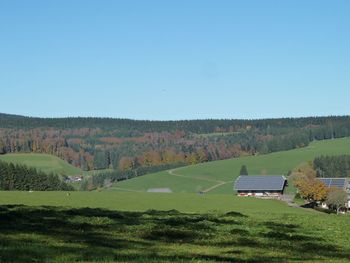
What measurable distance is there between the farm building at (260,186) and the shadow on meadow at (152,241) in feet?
329

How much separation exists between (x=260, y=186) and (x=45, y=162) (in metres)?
79.1

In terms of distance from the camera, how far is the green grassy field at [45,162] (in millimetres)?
170750

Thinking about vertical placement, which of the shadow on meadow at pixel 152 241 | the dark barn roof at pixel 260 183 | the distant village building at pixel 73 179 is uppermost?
the shadow on meadow at pixel 152 241

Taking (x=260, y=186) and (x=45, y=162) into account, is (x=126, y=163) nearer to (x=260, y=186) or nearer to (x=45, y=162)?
(x=45, y=162)

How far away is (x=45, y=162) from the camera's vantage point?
593 ft

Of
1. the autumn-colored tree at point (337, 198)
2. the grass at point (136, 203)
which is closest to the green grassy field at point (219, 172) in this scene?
the autumn-colored tree at point (337, 198)

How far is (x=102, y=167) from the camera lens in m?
195

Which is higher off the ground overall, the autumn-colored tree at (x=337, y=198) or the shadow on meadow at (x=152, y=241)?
the shadow on meadow at (x=152, y=241)

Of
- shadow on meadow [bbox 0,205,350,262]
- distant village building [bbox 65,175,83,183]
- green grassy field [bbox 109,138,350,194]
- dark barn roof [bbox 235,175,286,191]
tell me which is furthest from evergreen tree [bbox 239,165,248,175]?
shadow on meadow [bbox 0,205,350,262]

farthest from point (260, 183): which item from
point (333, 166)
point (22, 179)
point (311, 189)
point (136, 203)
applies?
point (136, 203)

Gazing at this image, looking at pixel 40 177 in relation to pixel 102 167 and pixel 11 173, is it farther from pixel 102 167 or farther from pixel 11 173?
pixel 102 167

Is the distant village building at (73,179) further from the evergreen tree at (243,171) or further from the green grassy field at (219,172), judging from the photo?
the evergreen tree at (243,171)

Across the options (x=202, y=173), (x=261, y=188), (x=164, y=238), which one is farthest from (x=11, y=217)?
(x=202, y=173)

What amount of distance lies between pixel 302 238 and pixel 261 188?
107 meters
